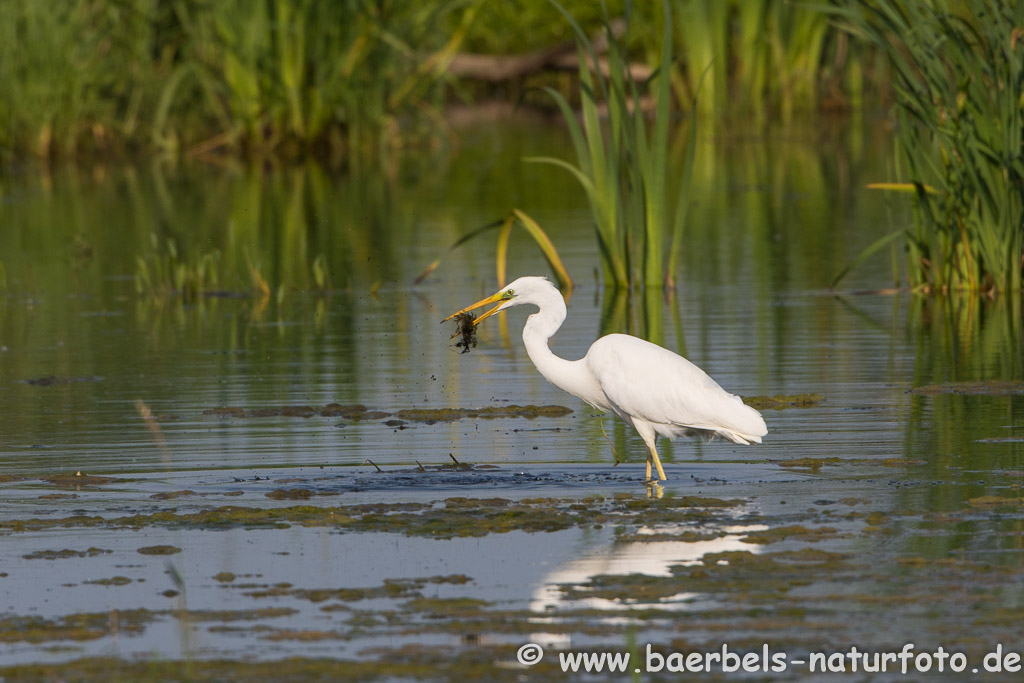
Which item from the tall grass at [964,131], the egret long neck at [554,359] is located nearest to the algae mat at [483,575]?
the egret long neck at [554,359]

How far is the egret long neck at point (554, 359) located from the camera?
795cm

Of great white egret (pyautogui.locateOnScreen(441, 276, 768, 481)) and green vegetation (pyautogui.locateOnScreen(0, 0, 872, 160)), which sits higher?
green vegetation (pyautogui.locateOnScreen(0, 0, 872, 160))

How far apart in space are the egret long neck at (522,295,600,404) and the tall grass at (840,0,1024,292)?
383 cm

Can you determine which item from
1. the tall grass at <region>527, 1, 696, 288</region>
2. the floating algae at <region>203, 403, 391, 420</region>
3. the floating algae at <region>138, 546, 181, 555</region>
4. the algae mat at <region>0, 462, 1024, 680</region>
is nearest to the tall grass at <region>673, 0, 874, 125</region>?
the tall grass at <region>527, 1, 696, 288</region>

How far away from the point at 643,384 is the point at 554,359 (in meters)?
0.68

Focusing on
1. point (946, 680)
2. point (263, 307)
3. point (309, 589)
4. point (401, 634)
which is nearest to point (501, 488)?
point (309, 589)

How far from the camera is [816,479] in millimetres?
7227

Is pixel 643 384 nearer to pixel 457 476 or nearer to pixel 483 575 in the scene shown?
pixel 457 476

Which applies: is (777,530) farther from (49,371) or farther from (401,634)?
(49,371)

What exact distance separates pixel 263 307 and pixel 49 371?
121 inches

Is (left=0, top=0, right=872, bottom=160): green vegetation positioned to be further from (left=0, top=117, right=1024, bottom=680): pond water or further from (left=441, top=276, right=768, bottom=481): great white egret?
(left=441, top=276, right=768, bottom=481): great white egret

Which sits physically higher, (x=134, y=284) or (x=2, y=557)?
(x=134, y=284)

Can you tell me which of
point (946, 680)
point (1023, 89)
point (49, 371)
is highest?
point (1023, 89)

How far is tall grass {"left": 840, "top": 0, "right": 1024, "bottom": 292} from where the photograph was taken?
35.0ft
